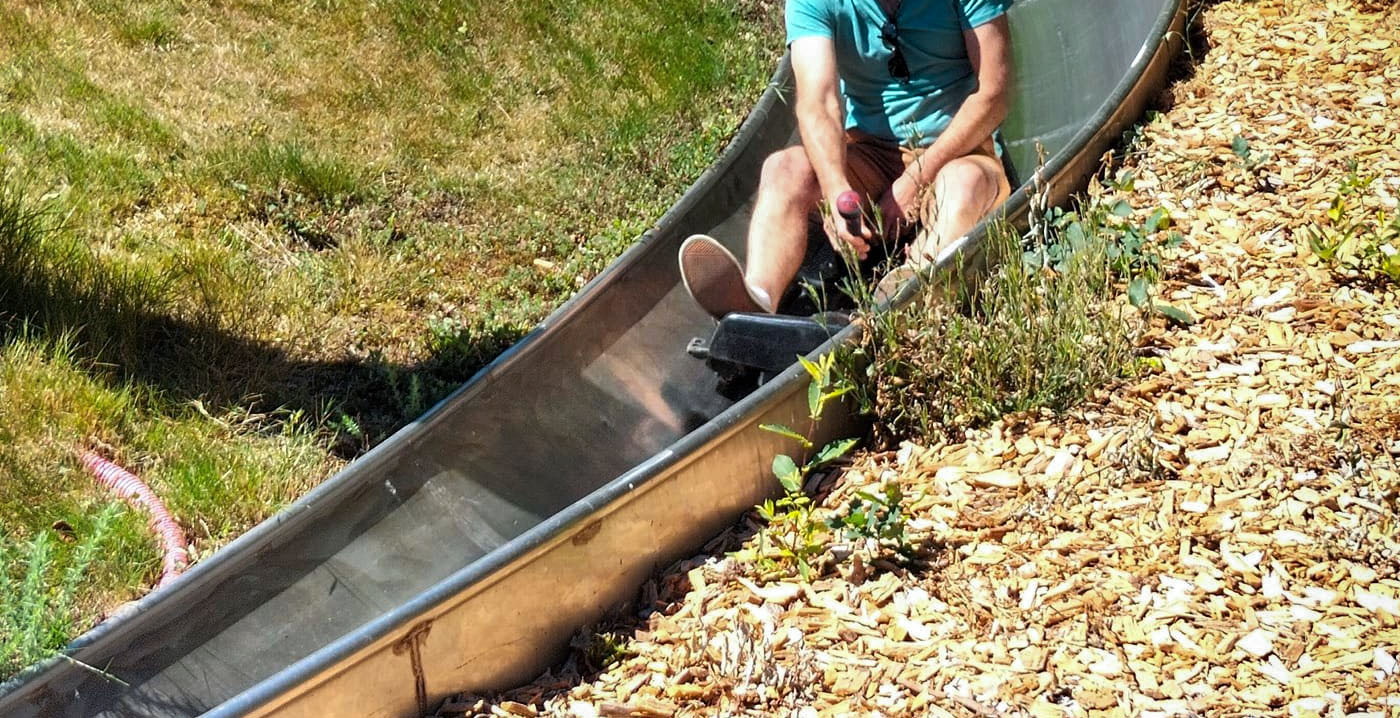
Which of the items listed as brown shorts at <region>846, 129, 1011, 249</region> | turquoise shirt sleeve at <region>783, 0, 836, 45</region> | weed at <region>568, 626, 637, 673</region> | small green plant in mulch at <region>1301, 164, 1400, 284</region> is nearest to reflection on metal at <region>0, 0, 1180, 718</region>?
weed at <region>568, 626, 637, 673</region>

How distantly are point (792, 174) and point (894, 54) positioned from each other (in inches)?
20.7

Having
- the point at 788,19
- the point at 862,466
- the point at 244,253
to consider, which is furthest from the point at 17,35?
the point at 862,466

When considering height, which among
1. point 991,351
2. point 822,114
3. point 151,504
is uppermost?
point 822,114

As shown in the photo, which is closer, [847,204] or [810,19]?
[847,204]

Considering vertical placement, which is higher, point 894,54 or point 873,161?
point 894,54

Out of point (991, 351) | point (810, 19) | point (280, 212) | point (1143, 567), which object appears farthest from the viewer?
point (280, 212)

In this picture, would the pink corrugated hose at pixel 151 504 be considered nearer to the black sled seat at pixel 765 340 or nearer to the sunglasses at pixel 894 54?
the black sled seat at pixel 765 340

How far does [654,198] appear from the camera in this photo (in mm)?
5672

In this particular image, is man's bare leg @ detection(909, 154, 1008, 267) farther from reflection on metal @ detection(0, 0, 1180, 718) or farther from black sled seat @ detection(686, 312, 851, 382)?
black sled seat @ detection(686, 312, 851, 382)

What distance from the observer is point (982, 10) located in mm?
4062

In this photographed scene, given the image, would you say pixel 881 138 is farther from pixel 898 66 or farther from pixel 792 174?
pixel 792 174

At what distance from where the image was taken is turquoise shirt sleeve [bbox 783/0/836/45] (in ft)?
13.6

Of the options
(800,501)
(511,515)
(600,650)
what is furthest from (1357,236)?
(511,515)

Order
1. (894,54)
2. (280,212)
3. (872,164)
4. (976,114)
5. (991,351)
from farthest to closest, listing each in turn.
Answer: (280,212)
(872,164)
(894,54)
(976,114)
(991,351)
